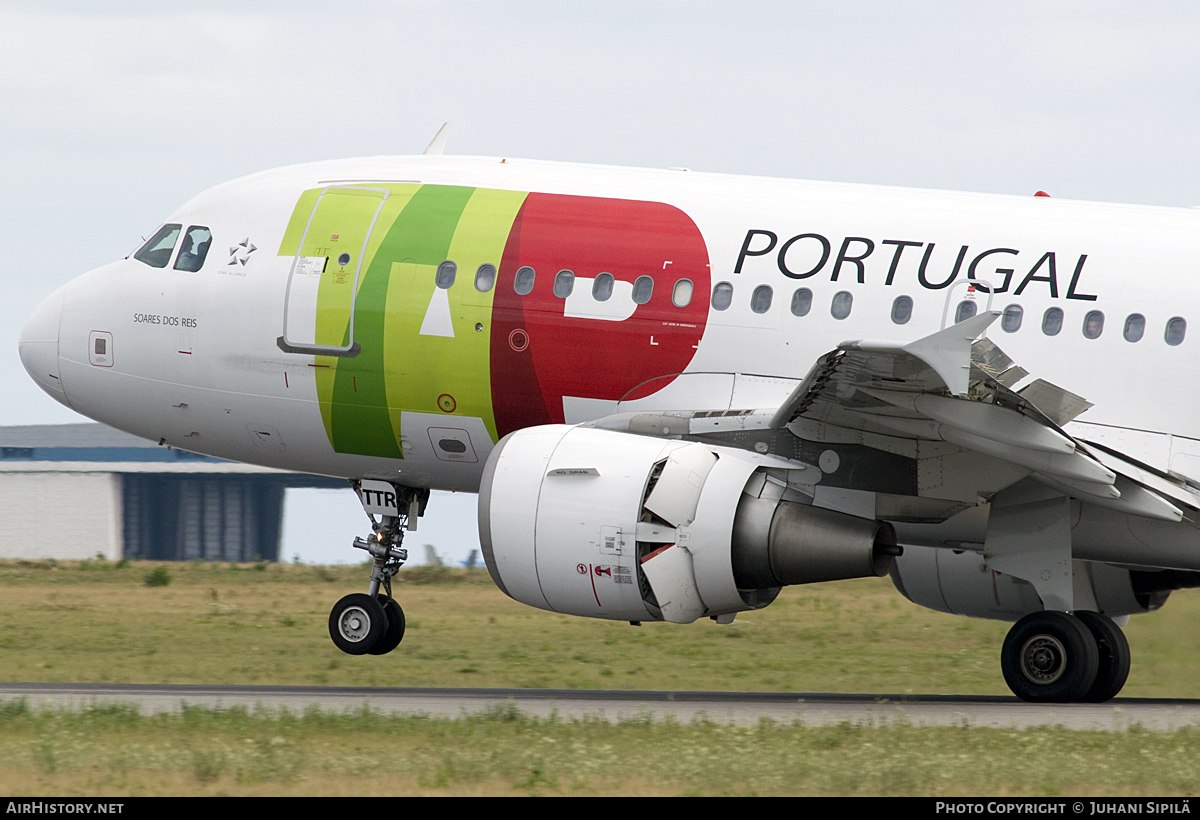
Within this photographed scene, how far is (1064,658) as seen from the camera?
14.9 m

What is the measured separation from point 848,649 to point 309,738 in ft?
39.8

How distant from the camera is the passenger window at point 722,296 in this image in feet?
53.2

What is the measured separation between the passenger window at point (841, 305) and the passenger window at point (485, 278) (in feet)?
12.1

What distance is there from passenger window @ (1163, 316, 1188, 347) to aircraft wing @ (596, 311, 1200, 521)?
1.43 meters

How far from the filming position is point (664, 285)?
53.7 feet

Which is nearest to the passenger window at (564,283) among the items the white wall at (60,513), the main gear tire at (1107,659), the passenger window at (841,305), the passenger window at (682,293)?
the passenger window at (682,293)

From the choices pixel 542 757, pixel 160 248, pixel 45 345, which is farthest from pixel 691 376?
pixel 45 345

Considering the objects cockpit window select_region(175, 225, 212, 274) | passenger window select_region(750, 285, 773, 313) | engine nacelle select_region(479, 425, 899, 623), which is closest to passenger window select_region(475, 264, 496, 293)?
engine nacelle select_region(479, 425, 899, 623)

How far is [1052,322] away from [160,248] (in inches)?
408

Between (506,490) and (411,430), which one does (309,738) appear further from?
(411,430)

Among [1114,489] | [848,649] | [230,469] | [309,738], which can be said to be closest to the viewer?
[309,738]

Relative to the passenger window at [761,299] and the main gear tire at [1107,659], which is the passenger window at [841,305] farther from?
the main gear tire at [1107,659]

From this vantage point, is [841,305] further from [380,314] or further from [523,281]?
[380,314]

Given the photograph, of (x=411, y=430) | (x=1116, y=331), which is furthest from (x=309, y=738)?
(x=1116, y=331)
